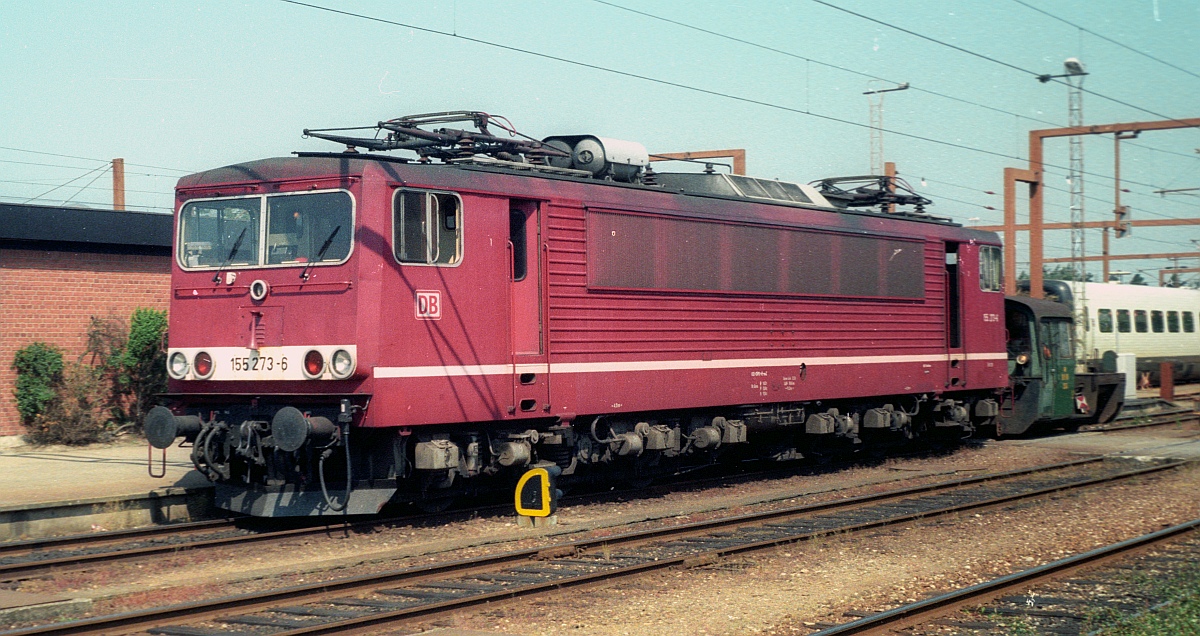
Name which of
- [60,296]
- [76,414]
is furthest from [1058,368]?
[60,296]

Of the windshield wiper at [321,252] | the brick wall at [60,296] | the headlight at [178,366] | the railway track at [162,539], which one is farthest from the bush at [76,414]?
the windshield wiper at [321,252]

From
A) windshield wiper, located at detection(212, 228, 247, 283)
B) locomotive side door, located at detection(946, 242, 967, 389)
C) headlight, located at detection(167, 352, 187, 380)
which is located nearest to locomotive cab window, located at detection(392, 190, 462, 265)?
windshield wiper, located at detection(212, 228, 247, 283)

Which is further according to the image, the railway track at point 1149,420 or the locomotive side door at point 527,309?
the railway track at point 1149,420

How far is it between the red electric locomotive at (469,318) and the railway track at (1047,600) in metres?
4.99

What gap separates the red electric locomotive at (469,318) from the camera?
10.8m

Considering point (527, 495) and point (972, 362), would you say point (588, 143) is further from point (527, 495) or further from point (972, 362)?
point (972, 362)

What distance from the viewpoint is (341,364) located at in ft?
34.9

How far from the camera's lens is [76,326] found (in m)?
19.4

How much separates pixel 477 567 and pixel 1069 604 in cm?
458

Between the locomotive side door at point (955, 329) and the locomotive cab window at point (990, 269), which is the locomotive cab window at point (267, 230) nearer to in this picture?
the locomotive side door at point (955, 329)

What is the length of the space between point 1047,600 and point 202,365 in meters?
8.09

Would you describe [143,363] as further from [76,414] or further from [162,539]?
[162,539]

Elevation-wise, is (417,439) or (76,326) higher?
(76,326)

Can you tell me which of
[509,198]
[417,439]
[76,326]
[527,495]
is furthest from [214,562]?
[76,326]
